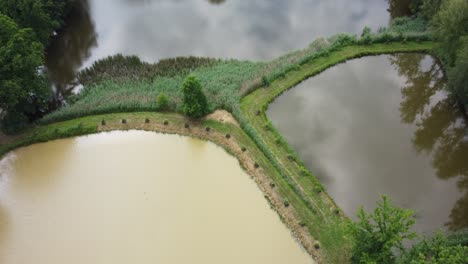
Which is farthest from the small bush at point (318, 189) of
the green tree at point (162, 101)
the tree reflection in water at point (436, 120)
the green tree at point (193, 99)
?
the green tree at point (162, 101)

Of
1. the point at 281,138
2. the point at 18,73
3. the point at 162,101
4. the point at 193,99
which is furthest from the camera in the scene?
the point at 162,101

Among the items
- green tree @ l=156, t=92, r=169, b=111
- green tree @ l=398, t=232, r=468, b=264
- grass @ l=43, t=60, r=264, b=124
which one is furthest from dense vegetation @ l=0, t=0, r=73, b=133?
green tree @ l=398, t=232, r=468, b=264

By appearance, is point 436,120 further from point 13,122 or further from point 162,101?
point 13,122

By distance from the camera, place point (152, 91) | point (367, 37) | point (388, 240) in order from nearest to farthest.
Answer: point (388, 240), point (152, 91), point (367, 37)

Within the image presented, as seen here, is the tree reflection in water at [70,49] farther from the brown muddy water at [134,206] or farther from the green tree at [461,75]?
the green tree at [461,75]

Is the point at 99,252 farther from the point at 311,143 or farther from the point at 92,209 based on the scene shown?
the point at 311,143

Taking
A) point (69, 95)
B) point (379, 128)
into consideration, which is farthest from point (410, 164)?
point (69, 95)

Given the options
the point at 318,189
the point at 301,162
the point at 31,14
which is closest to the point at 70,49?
the point at 31,14
